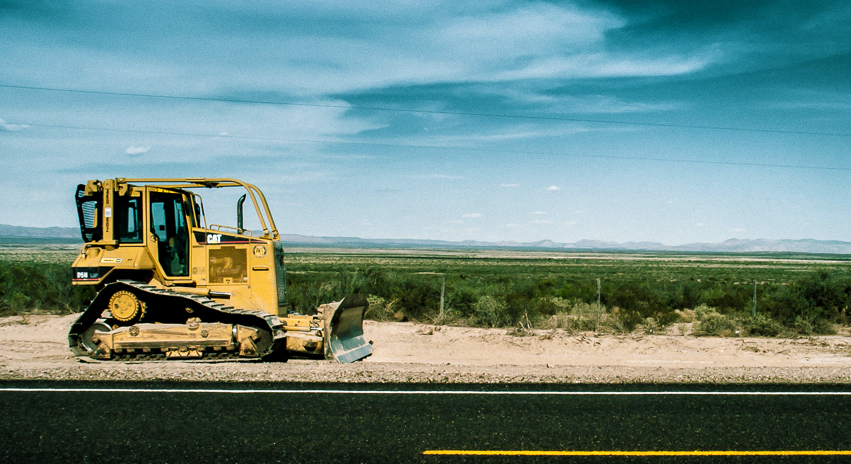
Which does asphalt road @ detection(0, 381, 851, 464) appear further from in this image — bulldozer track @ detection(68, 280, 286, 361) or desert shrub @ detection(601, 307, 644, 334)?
desert shrub @ detection(601, 307, 644, 334)

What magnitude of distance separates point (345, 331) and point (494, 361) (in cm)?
392

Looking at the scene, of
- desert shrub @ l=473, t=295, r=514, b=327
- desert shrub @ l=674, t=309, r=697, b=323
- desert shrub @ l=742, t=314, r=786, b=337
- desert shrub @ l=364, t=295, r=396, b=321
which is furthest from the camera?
desert shrub @ l=674, t=309, r=697, b=323

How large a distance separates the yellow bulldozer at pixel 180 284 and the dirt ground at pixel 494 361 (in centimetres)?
39

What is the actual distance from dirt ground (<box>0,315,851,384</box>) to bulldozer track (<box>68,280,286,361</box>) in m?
0.25

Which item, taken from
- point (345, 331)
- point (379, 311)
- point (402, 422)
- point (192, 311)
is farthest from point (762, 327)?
point (192, 311)

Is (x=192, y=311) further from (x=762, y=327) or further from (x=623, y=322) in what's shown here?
(x=762, y=327)

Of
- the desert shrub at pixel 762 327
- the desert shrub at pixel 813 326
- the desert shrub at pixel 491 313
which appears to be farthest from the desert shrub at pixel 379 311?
the desert shrub at pixel 813 326

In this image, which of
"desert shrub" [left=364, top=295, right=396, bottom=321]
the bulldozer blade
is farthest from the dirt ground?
"desert shrub" [left=364, top=295, right=396, bottom=321]

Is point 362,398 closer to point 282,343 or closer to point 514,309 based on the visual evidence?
point 282,343

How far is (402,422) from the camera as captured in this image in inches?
266

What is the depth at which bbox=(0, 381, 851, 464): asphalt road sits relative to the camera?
18.7 ft

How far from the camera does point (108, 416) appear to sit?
6820 mm

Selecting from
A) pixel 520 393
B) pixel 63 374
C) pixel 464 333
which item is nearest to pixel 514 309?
pixel 464 333

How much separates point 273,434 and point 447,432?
1813 mm
